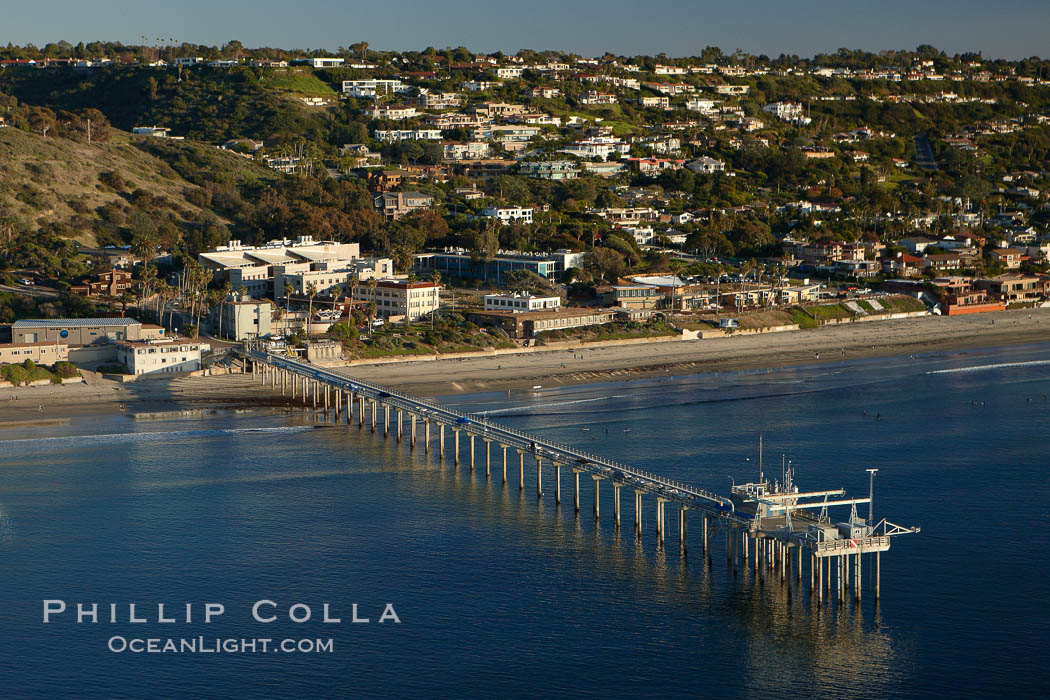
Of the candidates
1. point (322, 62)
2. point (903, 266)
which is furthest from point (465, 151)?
point (903, 266)

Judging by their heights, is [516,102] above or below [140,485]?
above

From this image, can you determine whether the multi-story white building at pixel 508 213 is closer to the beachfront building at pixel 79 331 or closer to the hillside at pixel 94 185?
the hillside at pixel 94 185

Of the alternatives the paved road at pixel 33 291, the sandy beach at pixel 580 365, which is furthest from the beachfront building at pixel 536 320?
the paved road at pixel 33 291

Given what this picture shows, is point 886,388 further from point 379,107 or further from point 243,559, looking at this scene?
point 379,107

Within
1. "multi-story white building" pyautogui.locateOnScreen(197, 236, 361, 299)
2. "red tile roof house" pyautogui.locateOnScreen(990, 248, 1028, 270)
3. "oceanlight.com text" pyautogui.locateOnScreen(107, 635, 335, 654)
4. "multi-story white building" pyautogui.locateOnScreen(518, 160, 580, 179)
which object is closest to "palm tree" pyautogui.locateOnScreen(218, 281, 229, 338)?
"multi-story white building" pyautogui.locateOnScreen(197, 236, 361, 299)

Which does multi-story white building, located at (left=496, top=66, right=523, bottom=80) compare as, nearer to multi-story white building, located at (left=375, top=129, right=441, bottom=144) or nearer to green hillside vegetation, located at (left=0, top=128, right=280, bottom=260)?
multi-story white building, located at (left=375, top=129, right=441, bottom=144)

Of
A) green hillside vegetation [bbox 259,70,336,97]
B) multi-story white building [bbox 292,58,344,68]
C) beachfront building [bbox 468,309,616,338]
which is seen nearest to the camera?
beachfront building [bbox 468,309,616,338]

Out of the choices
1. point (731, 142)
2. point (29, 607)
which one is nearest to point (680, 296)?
point (29, 607)
